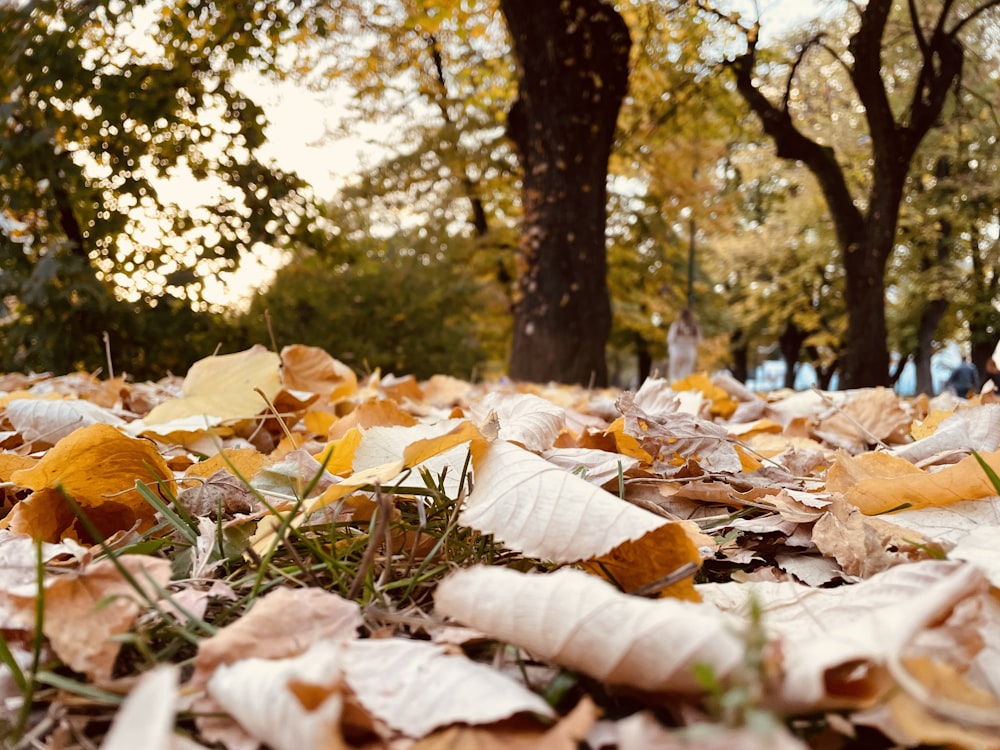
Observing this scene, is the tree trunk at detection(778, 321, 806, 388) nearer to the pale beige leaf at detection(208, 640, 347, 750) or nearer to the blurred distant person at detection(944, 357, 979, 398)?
the blurred distant person at detection(944, 357, 979, 398)

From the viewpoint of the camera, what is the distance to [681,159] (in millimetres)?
11211

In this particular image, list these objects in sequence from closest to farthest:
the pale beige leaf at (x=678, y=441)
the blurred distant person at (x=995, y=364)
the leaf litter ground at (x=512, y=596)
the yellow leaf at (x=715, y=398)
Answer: the leaf litter ground at (x=512, y=596), the pale beige leaf at (x=678, y=441), the blurred distant person at (x=995, y=364), the yellow leaf at (x=715, y=398)

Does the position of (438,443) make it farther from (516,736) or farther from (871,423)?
(871,423)

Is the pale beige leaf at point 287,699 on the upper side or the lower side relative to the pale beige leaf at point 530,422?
lower

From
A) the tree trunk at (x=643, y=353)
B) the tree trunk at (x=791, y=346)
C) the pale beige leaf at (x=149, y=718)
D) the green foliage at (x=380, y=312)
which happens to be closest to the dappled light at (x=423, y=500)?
the pale beige leaf at (x=149, y=718)

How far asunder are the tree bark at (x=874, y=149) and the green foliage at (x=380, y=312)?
509 centimetres

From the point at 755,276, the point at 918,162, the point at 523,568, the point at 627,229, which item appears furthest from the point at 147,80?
the point at 755,276

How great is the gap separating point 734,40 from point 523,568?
28.2 feet

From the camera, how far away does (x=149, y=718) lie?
27cm

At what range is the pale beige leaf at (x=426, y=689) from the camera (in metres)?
0.39

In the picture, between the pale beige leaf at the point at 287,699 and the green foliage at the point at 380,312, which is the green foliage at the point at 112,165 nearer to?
the green foliage at the point at 380,312

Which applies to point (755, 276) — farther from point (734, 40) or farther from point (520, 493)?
point (520, 493)

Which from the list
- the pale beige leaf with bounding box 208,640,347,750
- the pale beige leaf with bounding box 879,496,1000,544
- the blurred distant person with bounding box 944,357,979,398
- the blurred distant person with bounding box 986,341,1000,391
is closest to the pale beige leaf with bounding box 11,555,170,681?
the pale beige leaf with bounding box 208,640,347,750

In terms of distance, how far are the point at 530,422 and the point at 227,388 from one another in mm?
529
